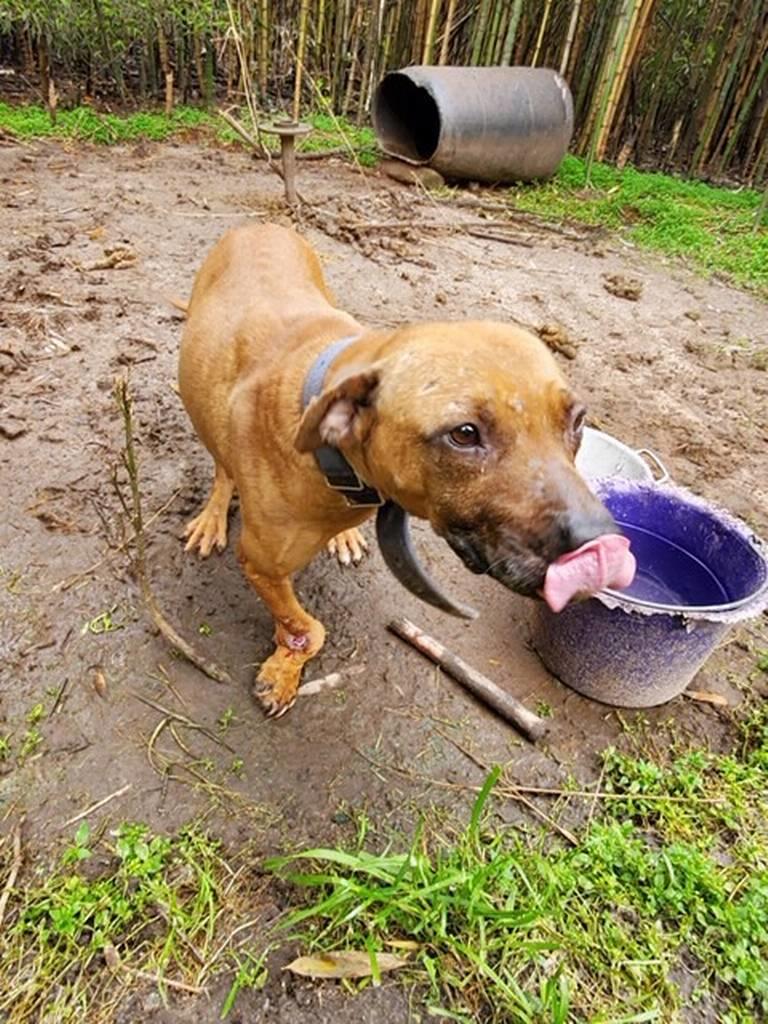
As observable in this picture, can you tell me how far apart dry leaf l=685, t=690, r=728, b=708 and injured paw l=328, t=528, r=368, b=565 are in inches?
63.7

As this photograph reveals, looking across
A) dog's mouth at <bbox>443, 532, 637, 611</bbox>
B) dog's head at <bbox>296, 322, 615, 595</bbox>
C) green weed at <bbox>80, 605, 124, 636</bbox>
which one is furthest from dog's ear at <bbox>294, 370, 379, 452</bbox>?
green weed at <bbox>80, 605, 124, 636</bbox>

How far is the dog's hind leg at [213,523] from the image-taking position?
3.35 m

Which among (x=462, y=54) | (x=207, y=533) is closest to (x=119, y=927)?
(x=207, y=533)

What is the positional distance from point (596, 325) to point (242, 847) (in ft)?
17.0

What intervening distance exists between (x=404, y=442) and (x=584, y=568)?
0.55 meters

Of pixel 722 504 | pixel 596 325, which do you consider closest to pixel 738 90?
pixel 596 325

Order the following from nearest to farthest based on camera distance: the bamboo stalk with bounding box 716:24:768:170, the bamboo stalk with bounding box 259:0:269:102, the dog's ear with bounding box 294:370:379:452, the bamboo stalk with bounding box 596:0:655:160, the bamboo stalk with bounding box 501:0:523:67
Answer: the dog's ear with bounding box 294:370:379:452 < the bamboo stalk with bounding box 596:0:655:160 < the bamboo stalk with bounding box 716:24:768:170 < the bamboo stalk with bounding box 501:0:523:67 < the bamboo stalk with bounding box 259:0:269:102

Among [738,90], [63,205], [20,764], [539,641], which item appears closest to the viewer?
[20,764]

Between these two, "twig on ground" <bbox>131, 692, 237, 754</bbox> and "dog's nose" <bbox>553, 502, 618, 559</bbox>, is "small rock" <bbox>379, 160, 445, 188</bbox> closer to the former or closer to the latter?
"twig on ground" <bbox>131, 692, 237, 754</bbox>

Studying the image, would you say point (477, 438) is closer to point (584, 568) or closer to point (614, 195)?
point (584, 568)

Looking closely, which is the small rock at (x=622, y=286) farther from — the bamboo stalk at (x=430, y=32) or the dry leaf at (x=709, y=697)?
→ the bamboo stalk at (x=430, y=32)

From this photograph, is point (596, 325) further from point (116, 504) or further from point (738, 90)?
point (738, 90)

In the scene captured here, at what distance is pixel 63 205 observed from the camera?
6.90m

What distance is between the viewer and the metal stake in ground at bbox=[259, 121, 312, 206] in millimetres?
5945
